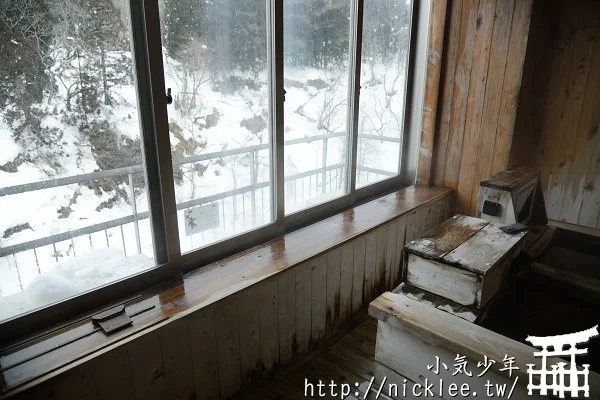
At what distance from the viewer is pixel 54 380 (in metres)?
1.16

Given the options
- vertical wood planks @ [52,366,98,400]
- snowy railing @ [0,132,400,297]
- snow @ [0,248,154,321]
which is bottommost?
vertical wood planks @ [52,366,98,400]

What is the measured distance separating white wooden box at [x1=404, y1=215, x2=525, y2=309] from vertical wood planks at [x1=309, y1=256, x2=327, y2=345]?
0.59 m

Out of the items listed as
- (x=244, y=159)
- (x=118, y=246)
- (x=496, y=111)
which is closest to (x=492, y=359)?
(x=118, y=246)

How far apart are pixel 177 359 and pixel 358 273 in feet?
3.99

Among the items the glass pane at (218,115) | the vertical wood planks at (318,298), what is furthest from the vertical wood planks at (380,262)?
the glass pane at (218,115)

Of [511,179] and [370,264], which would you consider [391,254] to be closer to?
[370,264]

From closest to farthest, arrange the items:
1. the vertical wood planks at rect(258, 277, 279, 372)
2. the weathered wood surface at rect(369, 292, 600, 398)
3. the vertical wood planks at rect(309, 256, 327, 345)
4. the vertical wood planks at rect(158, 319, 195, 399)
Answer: the weathered wood surface at rect(369, 292, 600, 398) → the vertical wood planks at rect(158, 319, 195, 399) → the vertical wood planks at rect(258, 277, 279, 372) → the vertical wood planks at rect(309, 256, 327, 345)

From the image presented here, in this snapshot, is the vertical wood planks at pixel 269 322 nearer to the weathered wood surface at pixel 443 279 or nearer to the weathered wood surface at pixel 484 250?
the weathered wood surface at pixel 443 279

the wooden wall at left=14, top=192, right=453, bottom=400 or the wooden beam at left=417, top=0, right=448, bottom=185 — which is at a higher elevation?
the wooden beam at left=417, top=0, right=448, bottom=185

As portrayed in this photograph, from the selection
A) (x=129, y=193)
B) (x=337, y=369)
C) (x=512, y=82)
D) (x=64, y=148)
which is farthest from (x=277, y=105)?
(x=512, y=82)

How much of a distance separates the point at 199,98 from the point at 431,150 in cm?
199

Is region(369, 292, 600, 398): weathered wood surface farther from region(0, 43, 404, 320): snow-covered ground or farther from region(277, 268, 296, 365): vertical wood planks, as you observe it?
region(0, 43, 404, 320): snow-covered ground

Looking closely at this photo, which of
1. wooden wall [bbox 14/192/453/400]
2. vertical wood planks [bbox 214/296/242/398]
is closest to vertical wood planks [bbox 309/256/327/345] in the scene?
wooden wall [bbox 14/192/453/400]

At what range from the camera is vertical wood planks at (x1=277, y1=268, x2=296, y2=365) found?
73.6 inches
